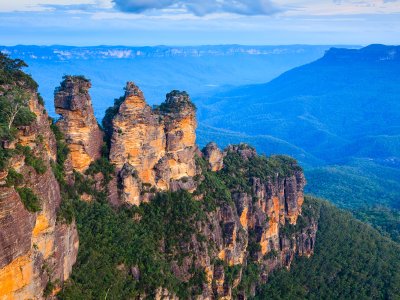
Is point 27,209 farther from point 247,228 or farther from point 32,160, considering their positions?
point 247,228

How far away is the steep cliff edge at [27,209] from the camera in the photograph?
927 inches

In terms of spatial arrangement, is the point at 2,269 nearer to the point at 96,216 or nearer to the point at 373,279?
the point at 96,216

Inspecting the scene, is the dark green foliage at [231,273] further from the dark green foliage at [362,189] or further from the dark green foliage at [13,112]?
the dark green foliage at [362,189]

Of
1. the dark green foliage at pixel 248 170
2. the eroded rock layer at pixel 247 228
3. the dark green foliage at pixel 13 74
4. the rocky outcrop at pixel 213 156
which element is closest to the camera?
the dark green foliage at pixel 13 74

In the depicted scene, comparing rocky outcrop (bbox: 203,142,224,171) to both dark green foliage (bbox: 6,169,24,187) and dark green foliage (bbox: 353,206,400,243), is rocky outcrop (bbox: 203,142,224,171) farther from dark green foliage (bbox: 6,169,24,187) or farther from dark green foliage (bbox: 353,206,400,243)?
dark green foliage (bbox: 353,206,400,243)

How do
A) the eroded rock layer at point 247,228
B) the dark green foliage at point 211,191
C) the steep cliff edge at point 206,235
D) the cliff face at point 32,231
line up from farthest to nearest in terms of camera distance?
1. the dark green foliage at point 211,191
2. the eroded rock layer at point 247,228
3. the steep cliff edge at point 206,235
4. the cliff face at point 32,231

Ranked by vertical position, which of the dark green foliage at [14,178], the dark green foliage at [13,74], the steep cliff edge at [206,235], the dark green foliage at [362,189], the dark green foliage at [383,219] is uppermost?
the dark green foliage at [13,74]

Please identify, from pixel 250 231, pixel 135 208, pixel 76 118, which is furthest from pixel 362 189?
pixel 76 118

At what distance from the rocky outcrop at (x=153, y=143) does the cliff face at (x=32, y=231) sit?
9.44m

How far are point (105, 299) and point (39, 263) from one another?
7.09 m

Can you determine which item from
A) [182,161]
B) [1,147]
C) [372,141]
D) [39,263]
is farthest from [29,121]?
[372,141]

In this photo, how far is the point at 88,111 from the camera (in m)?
37.8

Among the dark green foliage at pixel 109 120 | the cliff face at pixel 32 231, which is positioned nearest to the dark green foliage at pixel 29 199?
the cliff face at pixel 32 231

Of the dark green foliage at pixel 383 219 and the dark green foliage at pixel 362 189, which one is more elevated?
the dark green foliage at pixel 383 219
